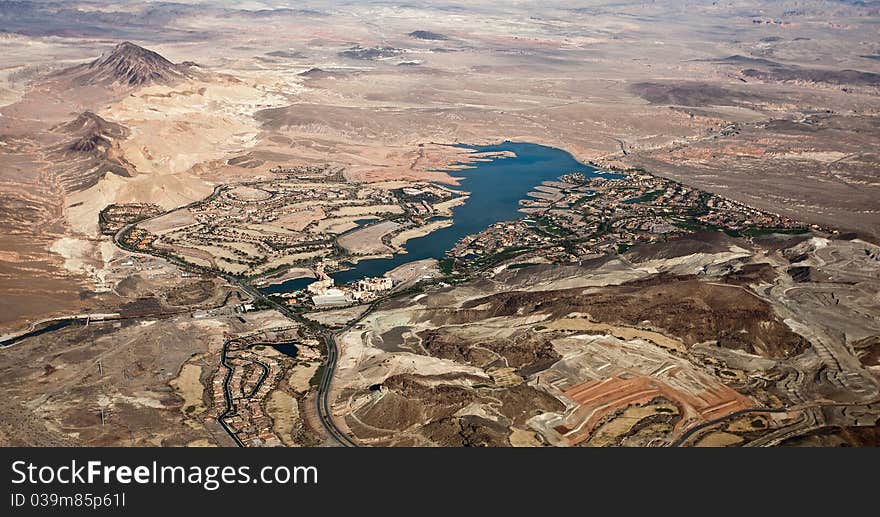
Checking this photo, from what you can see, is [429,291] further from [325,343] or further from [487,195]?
[487,195]

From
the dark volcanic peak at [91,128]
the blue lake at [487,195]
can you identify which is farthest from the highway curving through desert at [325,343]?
the dark volcanic peak at [91,128]

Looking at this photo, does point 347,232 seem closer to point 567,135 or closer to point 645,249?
point 645,249

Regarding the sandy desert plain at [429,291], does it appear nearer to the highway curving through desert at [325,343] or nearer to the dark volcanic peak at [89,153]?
the highway curving through desert at [325,343]

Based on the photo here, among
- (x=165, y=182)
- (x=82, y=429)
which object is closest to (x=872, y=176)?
(x=165, y=182)

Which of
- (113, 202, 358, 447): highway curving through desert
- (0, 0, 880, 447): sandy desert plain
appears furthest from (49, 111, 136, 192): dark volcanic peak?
(113, 202, 358, 447): highway curving through desert

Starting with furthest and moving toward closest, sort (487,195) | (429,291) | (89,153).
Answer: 1. (89,153)
2. (487,195)
3. (429,291)

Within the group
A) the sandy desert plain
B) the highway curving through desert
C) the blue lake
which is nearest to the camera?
the highway curving through desert

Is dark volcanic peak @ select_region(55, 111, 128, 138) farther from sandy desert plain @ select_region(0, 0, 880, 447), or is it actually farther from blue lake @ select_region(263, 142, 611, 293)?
blue lake @ select_region(263, 142, 611, 293)

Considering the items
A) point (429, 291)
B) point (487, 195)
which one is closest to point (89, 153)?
point (487, 195)
